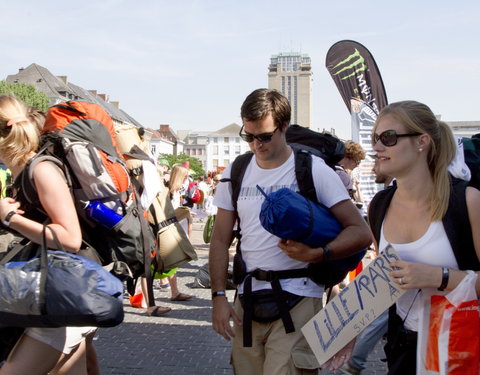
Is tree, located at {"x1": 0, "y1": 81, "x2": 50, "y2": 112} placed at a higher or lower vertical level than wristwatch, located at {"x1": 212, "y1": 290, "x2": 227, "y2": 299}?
higher

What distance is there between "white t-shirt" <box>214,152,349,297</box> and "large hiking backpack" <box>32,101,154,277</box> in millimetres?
525

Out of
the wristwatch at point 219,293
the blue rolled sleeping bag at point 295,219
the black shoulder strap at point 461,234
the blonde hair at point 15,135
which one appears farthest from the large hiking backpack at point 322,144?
the blonde hair at point 15,135

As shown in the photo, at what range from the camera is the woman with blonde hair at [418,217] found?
224 centimetres

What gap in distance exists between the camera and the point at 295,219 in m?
2.51

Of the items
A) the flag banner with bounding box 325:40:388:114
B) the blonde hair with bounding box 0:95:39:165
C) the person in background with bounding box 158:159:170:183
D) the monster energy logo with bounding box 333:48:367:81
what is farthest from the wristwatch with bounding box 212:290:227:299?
the monster energy logo with bounding box 333:48:367:81

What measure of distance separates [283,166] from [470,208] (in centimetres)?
97

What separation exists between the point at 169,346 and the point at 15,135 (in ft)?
11.9

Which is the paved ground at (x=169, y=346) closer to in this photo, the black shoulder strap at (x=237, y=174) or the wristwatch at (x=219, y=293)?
the wristwatch at (x=219, y=293)

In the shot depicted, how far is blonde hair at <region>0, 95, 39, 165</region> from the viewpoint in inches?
112

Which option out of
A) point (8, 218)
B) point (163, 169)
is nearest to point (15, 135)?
point (8, 218)

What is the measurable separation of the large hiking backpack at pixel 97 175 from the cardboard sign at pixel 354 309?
0.95 meters

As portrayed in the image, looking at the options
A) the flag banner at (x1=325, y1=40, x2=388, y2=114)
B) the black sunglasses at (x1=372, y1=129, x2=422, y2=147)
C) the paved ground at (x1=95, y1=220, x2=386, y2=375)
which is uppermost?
the flag banner at (x1=325, y1=40, x2=388, y2=114)

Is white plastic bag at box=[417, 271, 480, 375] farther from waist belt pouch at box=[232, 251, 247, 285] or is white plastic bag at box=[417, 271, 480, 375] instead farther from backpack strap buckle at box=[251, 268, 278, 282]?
waist belt pouch at box=[232, 251, 247, 285]

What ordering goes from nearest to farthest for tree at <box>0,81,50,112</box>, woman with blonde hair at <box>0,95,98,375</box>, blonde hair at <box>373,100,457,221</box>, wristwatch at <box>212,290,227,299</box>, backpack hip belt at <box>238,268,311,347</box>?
blonde hair at <box>373,100,457,221</box>, woman with blonde hair at <box>0,95,98,375</box>, backpack hip belt at <box>238,268,311,347</box>, wristwatch at <box>212,290,227,299</box>, tree at <box>0,81,50,112</box>
